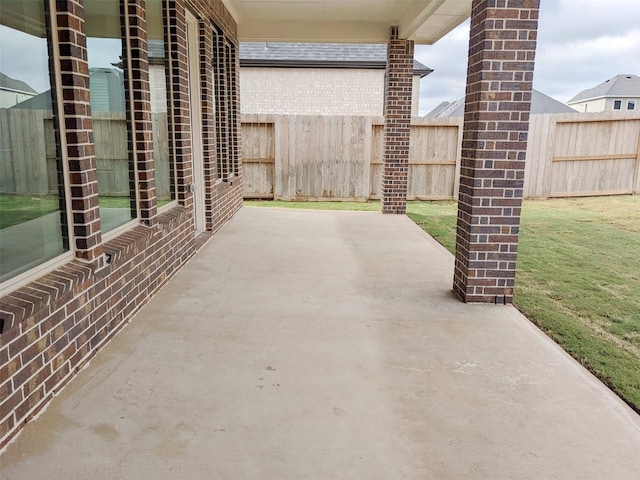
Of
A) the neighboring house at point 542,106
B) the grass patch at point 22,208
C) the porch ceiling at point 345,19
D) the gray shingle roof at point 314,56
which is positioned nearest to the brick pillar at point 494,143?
the porch ceiling at point 345,19

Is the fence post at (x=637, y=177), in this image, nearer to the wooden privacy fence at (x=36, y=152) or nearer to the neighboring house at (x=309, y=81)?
the neighboring house at (x=309, y=81)

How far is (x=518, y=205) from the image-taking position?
4.04 meters

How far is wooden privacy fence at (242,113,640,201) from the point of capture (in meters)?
11.1

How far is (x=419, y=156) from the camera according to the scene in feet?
37.3

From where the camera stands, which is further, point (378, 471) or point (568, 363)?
point (568, 363)

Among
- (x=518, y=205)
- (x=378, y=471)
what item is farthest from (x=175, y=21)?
(x=378, y=471)

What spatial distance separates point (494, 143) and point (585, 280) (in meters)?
2.17

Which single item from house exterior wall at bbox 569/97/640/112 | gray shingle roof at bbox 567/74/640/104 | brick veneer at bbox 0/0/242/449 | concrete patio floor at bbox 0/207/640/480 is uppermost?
gray shingle roof at bbox 567/74/640/104

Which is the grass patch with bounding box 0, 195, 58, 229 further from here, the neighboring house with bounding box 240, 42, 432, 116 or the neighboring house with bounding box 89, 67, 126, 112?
the neighboring house with bounding box 240, 42, 432, 116

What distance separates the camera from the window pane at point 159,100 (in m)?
4.56

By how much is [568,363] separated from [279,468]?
6.58 feet

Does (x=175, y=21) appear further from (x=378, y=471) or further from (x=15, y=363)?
(x=378, y=471)

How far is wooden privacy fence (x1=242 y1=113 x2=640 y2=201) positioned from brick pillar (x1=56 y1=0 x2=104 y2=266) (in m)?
8.17

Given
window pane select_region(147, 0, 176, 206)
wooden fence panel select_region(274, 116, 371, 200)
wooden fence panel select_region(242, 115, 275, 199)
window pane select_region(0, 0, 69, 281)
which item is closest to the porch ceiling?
wooden fence panel select_region(242, 115, 275, 199)
